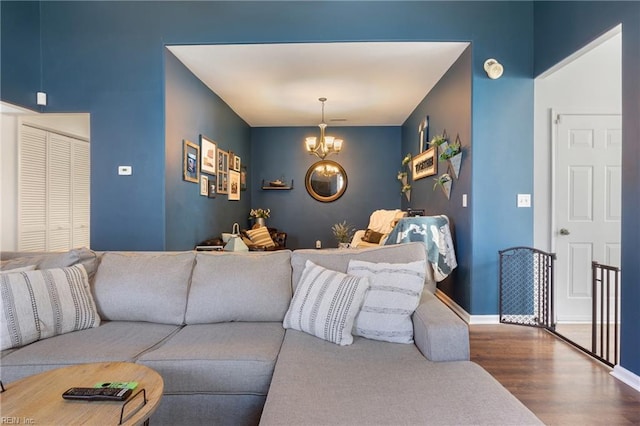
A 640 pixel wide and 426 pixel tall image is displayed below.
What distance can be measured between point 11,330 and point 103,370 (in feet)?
2.41

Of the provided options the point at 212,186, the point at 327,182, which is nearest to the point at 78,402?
the point at 212,186

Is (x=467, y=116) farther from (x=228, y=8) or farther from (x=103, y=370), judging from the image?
(x=103, y=370)

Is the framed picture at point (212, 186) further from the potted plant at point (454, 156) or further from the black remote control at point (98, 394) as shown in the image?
the black remote control at point (98, 394)

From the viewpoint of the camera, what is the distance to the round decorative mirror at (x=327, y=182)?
21.8 ft

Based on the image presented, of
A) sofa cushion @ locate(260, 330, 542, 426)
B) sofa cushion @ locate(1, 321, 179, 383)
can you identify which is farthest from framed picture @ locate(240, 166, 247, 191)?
sofa cushion @ locate(260, 330, 542, 426)

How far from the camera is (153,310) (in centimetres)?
198

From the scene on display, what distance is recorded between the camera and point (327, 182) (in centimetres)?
667

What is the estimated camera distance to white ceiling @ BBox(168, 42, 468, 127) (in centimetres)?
339

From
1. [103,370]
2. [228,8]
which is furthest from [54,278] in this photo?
[228,8]

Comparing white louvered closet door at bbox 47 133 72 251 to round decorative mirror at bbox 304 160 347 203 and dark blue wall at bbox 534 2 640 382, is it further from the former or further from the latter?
dark blue wall at bbox 534 2 640 382

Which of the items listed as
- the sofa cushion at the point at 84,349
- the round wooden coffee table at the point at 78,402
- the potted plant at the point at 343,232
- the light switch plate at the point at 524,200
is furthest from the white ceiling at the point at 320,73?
the round wooden coffee table at the point at 78,402

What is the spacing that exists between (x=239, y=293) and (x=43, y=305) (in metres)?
0.98

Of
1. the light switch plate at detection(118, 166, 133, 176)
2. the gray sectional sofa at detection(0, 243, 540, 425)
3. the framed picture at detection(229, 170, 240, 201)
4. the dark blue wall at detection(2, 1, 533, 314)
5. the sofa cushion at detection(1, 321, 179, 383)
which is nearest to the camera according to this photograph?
the gray sectional sofa at detection(0, 243, 540, 425)

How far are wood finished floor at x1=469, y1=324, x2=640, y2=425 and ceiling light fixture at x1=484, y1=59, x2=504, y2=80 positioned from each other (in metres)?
A: 2.35
